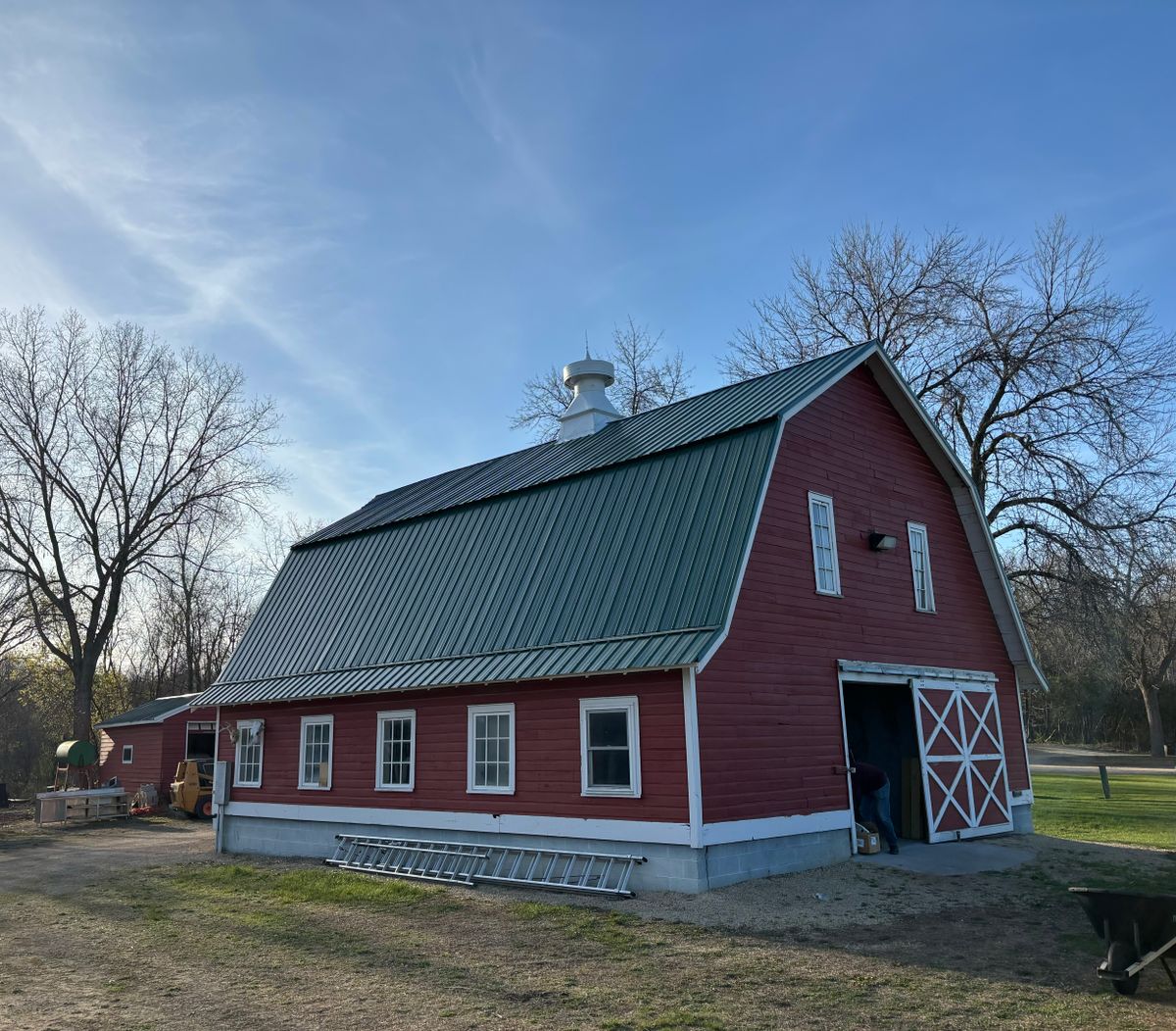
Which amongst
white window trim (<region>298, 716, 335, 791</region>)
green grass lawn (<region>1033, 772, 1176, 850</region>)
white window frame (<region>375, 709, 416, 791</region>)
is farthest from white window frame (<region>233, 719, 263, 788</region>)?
green grass lawn (<region>1033, 772, 1176, 850</region>)

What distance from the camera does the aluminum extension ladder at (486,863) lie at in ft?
38.5

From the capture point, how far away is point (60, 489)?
3338 cm

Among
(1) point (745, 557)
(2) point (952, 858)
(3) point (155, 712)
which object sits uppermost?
(1) point (745, 557)

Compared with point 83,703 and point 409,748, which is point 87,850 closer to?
point 409,748

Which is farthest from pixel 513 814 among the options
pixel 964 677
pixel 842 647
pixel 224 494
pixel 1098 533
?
pixel 224 494

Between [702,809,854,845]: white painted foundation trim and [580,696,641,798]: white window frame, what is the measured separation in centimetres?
104

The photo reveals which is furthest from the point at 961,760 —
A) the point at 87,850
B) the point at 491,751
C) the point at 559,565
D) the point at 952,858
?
the point at 87,850

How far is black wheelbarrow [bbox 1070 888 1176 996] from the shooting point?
688cm

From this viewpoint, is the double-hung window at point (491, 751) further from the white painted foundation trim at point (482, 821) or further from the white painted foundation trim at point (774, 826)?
the white painted foundation trim at point (774, 826)

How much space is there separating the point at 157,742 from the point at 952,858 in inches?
991

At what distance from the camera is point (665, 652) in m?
11.4

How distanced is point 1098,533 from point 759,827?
43.4 ft

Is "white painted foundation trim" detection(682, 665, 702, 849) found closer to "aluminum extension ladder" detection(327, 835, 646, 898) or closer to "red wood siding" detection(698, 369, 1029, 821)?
"red wood siding" detection(698, 369, 1029, 821)

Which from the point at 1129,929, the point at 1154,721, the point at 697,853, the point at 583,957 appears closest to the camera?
the point at 1129,929
